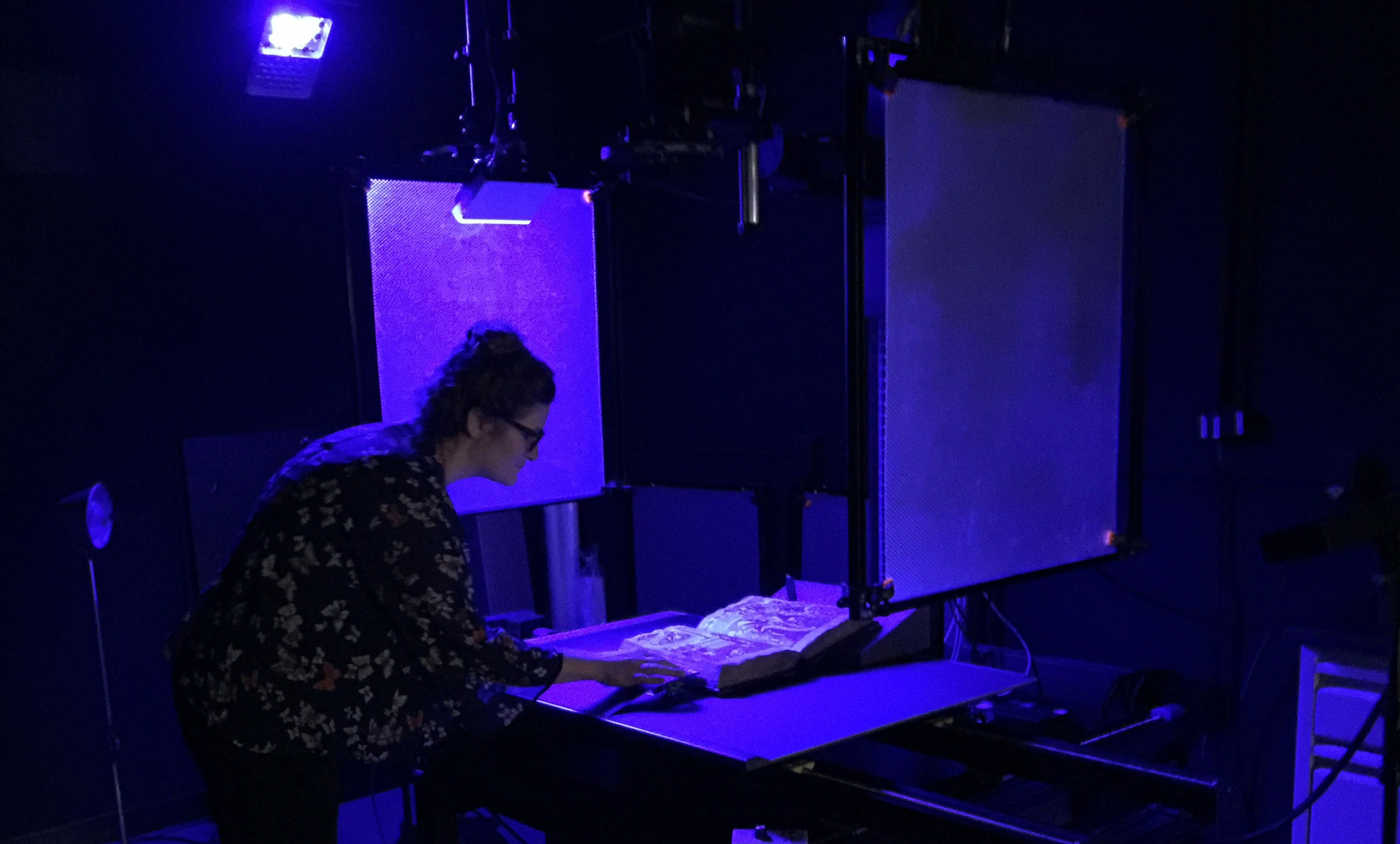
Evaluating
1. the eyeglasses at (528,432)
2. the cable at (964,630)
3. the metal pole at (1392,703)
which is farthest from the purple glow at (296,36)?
the metal pole at (1392,703)

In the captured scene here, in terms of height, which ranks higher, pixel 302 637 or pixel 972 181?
pixel 972 181

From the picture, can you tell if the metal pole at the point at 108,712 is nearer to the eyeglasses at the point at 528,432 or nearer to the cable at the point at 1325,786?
the eyeglasses at the point at 528,432

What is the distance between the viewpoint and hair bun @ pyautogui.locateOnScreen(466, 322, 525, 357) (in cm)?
171

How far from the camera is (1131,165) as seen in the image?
1.69m

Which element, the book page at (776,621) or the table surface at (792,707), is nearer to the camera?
the table surface at (792,707)

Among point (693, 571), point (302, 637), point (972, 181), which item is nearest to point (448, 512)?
point (302, 637)

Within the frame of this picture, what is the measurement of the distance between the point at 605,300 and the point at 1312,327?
184cm

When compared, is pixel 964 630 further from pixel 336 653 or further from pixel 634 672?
pixel 336 653

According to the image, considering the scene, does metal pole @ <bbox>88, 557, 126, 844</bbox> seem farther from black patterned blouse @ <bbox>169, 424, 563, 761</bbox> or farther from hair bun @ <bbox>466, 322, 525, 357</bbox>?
hair bun @ <bbox>466, 322, 525, 357</bbox>

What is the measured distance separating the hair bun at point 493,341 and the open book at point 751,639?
542 millimetres

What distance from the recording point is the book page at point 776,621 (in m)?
1.63

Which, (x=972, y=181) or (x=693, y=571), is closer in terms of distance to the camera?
(x=972, y=181)

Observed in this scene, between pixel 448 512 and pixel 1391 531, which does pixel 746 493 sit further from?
pixel 1391 531

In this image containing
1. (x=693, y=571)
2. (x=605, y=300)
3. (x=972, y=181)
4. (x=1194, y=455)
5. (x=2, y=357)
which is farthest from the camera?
(x=605, y=300)
